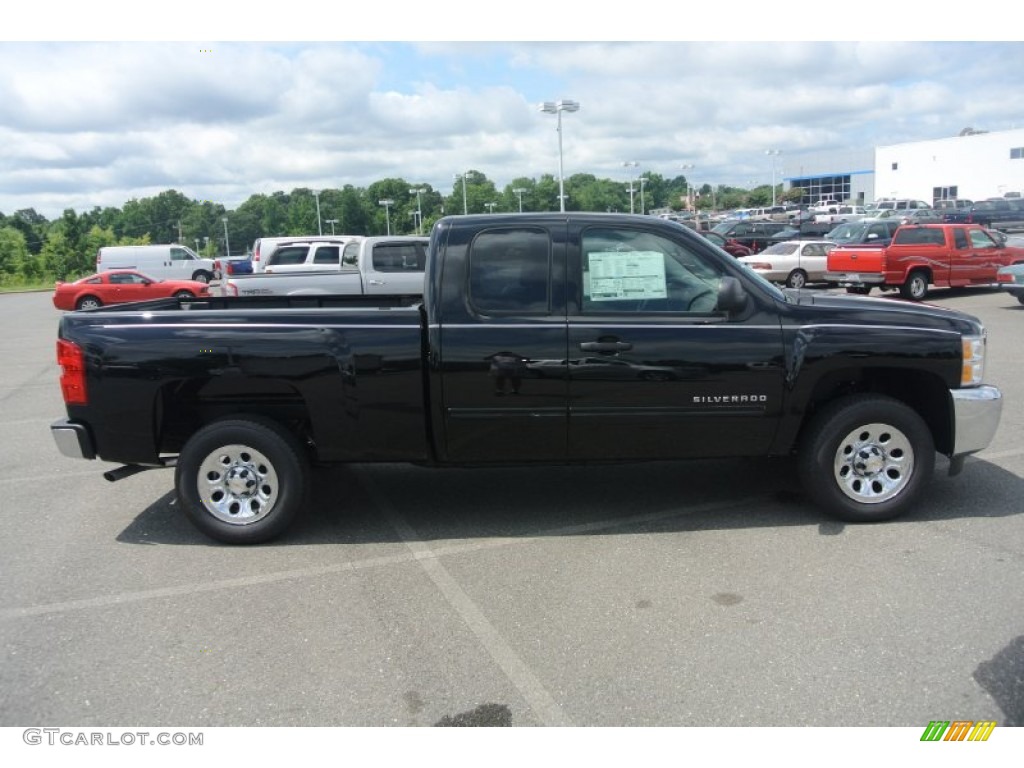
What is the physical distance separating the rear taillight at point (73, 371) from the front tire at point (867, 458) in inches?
174

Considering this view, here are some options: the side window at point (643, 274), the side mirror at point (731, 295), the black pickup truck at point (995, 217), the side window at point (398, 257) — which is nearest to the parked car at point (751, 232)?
the black pickup truck at point (995, 217)

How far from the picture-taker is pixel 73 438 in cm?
488

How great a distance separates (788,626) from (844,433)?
1597mm

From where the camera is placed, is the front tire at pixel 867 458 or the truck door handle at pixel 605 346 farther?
the front tire at pixel 867 458

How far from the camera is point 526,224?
196 inches

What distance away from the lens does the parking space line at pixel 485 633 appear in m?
3.22

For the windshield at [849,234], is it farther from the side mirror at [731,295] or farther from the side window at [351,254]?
the side mirror at [731,295]

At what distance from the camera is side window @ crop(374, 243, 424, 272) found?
15953 mm

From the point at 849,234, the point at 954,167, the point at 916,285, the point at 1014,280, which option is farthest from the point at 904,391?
the point at 954,167

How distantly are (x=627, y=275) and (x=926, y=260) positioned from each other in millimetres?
15566

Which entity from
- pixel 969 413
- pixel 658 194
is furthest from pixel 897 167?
pixel 969 413

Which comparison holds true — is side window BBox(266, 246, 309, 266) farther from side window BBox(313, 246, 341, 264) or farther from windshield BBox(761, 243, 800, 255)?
windshield BBox(761, 243, 800, 255)

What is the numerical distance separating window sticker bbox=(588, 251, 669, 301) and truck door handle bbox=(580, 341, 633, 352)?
29 centimetres

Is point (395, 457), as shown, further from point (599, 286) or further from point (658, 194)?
point (658, 194)
